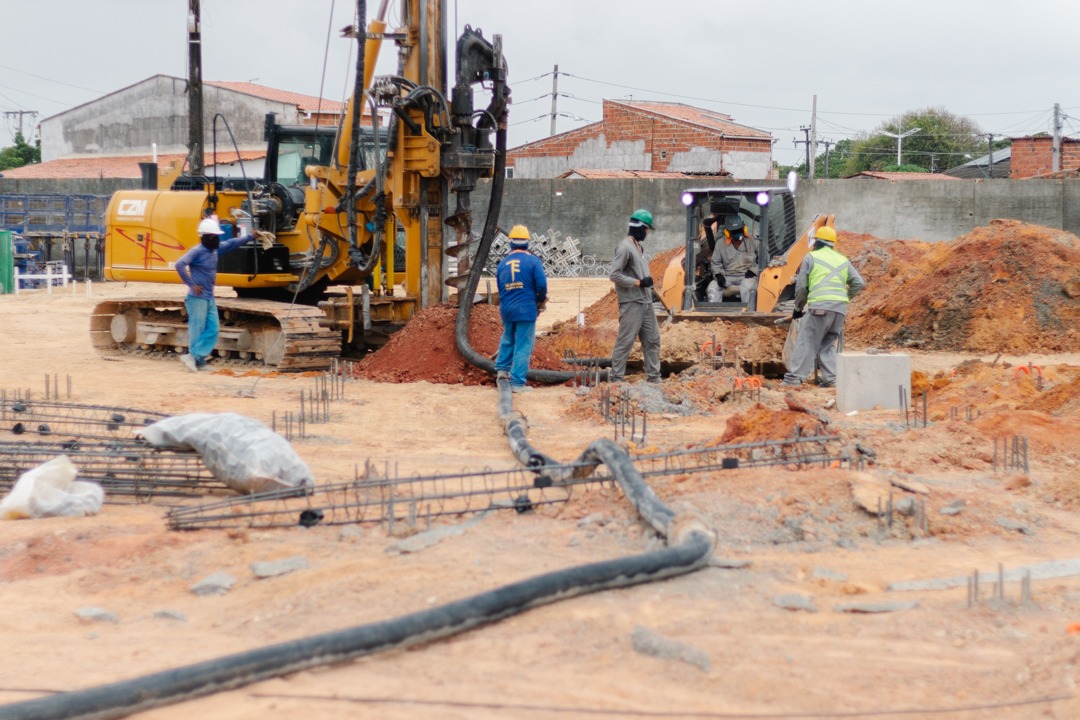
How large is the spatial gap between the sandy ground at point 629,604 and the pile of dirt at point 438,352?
4624mm

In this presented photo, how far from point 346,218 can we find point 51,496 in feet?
25.2

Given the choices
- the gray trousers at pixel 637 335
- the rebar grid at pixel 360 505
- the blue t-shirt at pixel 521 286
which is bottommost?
the rebar grid at pixel 360 505

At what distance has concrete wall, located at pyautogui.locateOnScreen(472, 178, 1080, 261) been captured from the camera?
28.5m

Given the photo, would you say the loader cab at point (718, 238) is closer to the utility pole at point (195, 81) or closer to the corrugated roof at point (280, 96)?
the utility pole at point (195, 81)

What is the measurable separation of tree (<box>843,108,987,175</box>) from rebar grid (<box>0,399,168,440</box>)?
2015 inches

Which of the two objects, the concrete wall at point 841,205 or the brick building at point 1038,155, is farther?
the brick building at point 1038,155

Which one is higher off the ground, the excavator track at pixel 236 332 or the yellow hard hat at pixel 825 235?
the yellow hard hat at pixel 825 235

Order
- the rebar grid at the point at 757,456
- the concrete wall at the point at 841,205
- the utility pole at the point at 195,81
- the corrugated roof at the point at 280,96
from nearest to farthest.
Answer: the rebar grid at the point at 757,456
the utility pole at the point at 195,81
the concrete wall at the point at 841,205
the corrugated roof at the point at 280,96

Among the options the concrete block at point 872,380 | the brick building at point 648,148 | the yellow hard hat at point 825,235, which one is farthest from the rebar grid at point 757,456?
the brick building at point 648,148

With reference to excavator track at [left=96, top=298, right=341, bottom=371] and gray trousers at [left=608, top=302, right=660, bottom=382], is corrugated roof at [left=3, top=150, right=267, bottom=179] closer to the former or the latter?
excavator track at [left=96, top=298, right=341, bottom=371]

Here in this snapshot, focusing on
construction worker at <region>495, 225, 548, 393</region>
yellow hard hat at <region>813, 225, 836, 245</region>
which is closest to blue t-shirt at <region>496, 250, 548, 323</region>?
construction worker at <region>495, 225, 548, 393</region>

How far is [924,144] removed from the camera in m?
63.3

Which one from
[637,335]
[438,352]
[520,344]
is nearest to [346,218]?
[438,352]

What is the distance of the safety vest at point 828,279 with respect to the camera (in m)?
12.2
